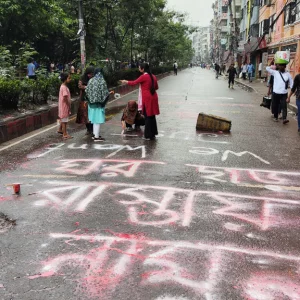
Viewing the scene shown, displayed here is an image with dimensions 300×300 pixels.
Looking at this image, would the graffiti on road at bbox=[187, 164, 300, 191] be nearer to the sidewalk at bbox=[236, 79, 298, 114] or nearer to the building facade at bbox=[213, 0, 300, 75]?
the sidewalk at bbox=[236, 79, 298, 114]

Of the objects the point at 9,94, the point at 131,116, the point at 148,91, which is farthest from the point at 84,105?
the point at 9,94

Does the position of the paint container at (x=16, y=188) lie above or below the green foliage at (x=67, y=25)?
below

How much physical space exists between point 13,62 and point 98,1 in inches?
232

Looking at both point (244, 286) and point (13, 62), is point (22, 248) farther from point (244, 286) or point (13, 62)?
point (13, 62)

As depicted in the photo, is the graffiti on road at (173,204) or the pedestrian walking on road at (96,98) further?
the pedestrian walking on road at (96,98)

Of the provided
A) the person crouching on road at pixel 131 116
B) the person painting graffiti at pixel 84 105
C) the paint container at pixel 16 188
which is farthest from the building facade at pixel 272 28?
the paint container at pixel 16 188

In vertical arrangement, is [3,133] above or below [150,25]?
below

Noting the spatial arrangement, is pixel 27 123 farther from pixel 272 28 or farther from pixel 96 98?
pixel 272 28

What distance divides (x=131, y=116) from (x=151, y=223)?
5555 mm

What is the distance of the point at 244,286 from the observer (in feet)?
9.48

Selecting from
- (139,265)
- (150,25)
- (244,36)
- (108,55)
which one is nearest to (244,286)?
(139,265)

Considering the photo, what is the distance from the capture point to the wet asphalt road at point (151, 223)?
9.59ft

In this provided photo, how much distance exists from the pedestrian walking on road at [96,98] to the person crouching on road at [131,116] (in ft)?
2.96

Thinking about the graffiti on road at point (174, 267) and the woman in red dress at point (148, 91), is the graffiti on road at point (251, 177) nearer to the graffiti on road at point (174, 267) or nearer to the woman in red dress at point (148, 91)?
the graffiti on road at point (174, 267)
